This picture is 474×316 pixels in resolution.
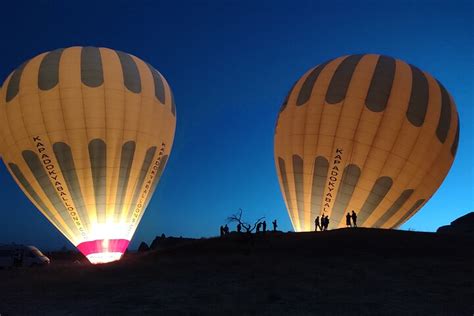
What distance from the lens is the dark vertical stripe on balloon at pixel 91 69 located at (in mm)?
21375

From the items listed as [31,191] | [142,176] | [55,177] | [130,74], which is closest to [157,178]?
[142,176]

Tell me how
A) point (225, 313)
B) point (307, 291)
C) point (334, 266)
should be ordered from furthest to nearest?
point (334, 266) < point (307, 291) < point (225, 313)

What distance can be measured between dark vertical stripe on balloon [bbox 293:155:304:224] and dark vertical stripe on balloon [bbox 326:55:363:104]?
310 cm

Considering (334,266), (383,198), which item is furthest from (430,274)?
(383,198)

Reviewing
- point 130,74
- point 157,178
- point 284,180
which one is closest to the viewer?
point 130,74

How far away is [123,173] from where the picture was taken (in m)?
21.7

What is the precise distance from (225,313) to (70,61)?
55.2ft

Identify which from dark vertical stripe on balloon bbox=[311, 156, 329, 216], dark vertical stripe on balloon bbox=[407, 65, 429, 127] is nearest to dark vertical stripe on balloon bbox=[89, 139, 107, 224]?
dark vertical stripe on balloon bbox=[311, 156, 329, 216]

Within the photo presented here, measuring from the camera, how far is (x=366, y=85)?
21.2 m

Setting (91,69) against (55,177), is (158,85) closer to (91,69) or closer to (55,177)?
(91,69)

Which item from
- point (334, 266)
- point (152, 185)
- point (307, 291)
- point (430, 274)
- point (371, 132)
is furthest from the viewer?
point (152, 185)

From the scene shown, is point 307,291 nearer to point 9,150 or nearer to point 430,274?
point 430,274

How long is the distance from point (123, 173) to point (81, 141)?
234cm

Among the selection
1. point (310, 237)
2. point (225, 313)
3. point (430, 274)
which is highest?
point (310, 237)
